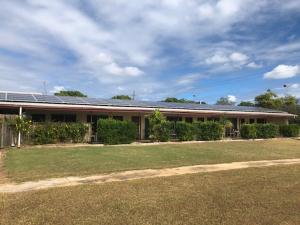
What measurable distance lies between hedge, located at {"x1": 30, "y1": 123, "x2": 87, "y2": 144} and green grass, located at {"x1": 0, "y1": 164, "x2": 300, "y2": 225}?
11.8 meters

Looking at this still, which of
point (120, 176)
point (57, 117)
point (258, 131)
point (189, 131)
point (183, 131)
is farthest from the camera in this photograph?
point (258, 131)

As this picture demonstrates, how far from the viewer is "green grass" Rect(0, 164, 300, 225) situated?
18.6 feet

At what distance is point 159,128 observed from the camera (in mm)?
22688

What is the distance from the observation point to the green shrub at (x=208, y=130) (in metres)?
24.4

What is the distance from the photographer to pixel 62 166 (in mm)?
11250

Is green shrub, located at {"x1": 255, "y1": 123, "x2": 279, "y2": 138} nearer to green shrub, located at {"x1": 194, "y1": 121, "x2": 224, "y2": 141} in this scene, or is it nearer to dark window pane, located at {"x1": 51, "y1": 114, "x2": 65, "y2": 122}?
green shrub, located at {"x1": 194, "y1": 121, "x2": 224, "y2": 141}

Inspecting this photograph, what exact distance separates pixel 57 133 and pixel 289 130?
71.2 ft

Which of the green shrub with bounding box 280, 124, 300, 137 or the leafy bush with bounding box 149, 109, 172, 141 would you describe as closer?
the leafy bush with bounding box 149, 109, 172, 141

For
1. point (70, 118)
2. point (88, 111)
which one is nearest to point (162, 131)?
point (88, 111)

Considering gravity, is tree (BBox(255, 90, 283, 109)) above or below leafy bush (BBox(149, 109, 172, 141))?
above

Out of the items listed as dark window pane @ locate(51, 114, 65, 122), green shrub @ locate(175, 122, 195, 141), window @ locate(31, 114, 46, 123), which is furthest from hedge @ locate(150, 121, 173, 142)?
window @ locate(31, 114, 46, 123)

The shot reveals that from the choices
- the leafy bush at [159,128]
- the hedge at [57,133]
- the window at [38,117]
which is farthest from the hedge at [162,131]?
the window at [38,117]

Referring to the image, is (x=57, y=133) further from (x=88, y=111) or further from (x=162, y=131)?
(x=162, y=131)

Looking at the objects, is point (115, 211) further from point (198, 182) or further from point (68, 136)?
point (68, 136)
